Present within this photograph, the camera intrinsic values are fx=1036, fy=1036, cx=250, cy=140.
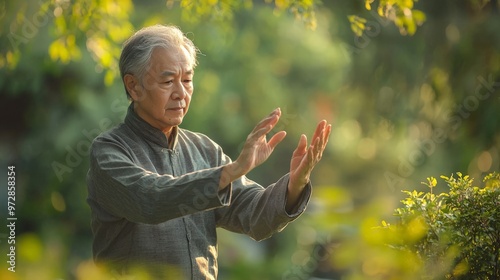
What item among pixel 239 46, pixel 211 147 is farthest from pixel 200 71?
pixel 211 147

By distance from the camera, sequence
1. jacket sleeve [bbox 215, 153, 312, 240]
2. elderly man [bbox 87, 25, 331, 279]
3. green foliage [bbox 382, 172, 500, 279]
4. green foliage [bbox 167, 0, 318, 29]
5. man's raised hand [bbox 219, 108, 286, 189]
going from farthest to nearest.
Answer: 1. green foliage [bbox 167, 0, 318, 29]
2. green foliage [bbox 382, 172, 500, 279]
3. jacket sleeve [bbox 215, 153, 312, 240]
4. elderly man [bbox 87, 25, 331, 279]
5. man's raised hand [bbox 219, 108, 286, 189]

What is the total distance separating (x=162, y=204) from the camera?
2531 mm

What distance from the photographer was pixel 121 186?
2623 millimetres

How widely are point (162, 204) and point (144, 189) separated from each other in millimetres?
71

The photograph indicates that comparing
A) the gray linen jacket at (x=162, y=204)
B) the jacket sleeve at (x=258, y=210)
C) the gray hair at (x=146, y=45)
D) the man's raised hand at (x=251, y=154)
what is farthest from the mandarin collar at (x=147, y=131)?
the man's raised hand at (x=251, y=154)

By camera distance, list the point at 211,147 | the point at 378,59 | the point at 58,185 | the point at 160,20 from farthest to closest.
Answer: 1. the point at 58,185
2. the point at 160,20
3. the point at 378,59
4. the point at 211,147

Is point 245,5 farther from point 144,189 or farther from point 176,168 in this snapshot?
point 144,189

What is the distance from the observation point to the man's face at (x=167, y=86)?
277cm

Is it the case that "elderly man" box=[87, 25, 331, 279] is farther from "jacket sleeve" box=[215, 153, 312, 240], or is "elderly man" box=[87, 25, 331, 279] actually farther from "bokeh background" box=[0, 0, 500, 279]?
"bokeh background" box=[0, 0, 500, 279]

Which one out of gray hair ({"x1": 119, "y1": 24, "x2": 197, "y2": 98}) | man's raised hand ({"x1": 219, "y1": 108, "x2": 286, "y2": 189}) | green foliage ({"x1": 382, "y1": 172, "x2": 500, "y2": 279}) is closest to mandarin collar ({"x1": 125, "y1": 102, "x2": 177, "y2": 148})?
gray hair ({"x1": 119, "y1": 24, "x2": 197, "y2": 98})

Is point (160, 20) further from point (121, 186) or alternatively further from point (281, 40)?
point (121, 186)

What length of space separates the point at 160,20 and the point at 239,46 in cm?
221

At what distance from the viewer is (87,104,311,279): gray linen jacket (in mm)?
2537

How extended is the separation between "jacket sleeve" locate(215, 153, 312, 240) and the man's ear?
368mm
